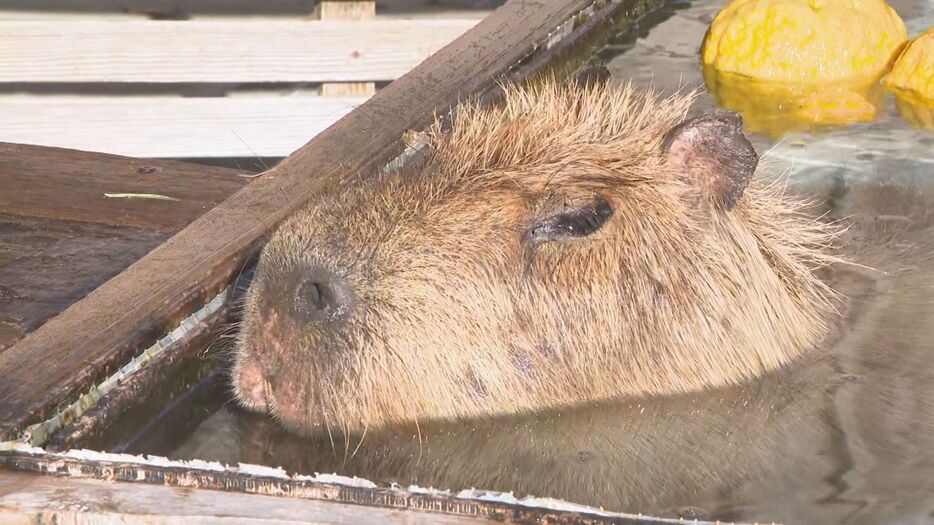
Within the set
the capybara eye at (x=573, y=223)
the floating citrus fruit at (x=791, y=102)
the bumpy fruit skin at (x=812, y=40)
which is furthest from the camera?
the bumpy fruit skin at (x=812, y=40)

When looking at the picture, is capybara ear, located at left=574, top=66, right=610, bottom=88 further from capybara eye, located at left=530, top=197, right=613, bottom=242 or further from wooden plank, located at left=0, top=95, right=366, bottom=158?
wooden plank, located at left=0, top=95, right=366, bottom=158

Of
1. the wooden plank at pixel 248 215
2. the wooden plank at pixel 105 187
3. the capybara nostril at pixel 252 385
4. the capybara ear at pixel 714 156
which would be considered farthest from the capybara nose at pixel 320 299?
the wooden plank at pixel 105 187

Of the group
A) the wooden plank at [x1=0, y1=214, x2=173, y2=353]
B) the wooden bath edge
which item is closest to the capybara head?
the wooden bath edge

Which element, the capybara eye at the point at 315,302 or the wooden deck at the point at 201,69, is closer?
the capybara eye at the point at 315,302

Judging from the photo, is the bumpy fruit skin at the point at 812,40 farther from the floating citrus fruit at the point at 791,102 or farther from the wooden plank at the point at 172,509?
the wooden plank at the point at 172,509

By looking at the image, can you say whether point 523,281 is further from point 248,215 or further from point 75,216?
point 75,216

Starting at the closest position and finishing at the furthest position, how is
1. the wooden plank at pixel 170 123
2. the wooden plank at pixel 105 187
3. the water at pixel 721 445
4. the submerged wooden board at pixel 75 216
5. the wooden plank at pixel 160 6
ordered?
1. the water at pixel 721 445
2. the submerged wooden board at pixel 75 216
3. the wooden plank at pixel 105 187
4. the wooden plank at pixel 170 123
5. the wooden plank at pixel 160 6

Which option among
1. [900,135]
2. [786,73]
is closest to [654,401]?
[900,135]
